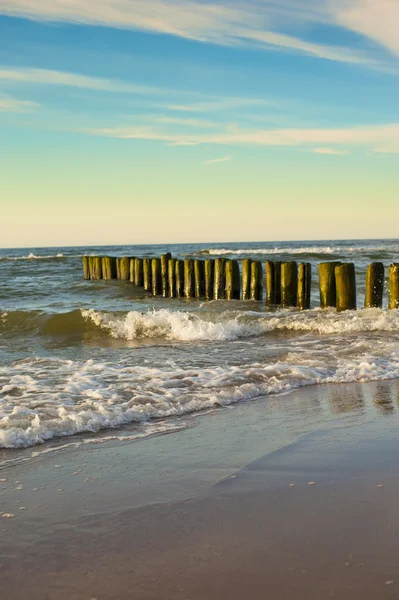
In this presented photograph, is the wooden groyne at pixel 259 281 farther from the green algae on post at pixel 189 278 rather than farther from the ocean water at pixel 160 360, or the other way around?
the ocean water at pixel 160 360

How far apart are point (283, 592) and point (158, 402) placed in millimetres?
3351

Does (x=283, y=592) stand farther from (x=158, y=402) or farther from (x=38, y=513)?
(x=158, y=402)

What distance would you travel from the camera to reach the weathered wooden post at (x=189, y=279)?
15445mm

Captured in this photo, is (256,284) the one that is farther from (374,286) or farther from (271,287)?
(374,286)

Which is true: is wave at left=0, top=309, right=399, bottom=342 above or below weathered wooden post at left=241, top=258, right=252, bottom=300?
below

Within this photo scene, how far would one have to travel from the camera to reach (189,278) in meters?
15.5

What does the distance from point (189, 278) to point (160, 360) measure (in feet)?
24.9

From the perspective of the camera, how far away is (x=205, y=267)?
49.4 ft

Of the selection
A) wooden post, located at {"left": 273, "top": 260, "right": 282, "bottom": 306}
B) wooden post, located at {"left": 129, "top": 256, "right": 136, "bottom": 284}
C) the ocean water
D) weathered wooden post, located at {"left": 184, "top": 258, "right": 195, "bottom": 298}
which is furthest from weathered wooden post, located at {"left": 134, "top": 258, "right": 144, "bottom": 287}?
wooden post, located at {"left": 273, "top": 260, "right": 282, "bottom": 306}

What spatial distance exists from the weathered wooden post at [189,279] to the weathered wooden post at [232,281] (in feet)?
4.46

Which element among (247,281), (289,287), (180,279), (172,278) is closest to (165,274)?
(172,278)

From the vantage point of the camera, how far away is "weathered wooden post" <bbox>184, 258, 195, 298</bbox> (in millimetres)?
15445

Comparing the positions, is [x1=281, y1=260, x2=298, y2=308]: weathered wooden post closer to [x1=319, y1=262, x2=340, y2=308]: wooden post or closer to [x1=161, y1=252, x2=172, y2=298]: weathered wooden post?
[x1=319, y1=262, x2=340, y2=308]: wooden post

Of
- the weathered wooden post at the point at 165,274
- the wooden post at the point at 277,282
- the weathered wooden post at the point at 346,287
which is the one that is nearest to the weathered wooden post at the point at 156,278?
the weathered wooden post at the point at 165,274
